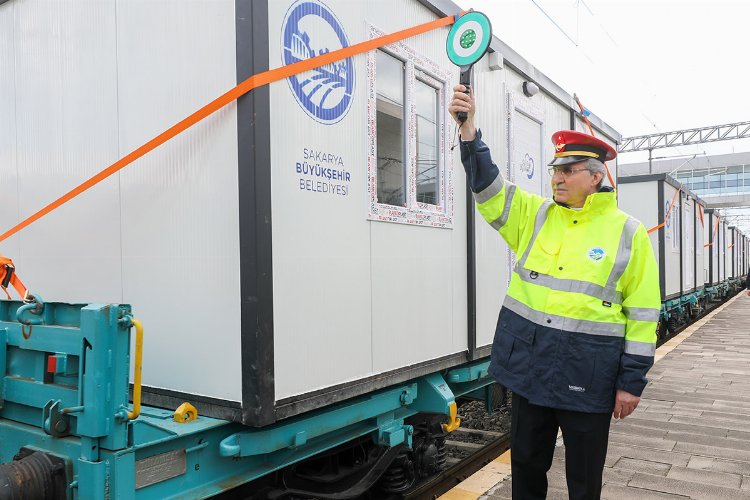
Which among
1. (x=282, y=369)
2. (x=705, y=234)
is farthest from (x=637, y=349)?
(x=705, y=234)

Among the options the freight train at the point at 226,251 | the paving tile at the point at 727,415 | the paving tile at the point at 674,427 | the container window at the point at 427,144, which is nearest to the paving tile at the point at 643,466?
the paving tile at the point at 674,427

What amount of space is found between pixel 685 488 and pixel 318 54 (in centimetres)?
355

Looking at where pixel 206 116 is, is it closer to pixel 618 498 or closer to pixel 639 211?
pixel 618 498

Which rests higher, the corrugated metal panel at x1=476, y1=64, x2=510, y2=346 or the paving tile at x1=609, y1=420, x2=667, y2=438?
the corrugated metal panel at x1=476, y1=64, x2=510, y2=346

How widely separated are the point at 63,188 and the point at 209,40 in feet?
4.51

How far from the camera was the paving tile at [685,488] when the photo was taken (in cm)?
375

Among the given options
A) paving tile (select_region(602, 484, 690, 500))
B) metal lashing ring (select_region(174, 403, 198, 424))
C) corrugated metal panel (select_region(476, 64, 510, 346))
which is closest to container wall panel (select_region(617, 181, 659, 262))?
corrugated metal panel (select_region(476, 64, 510, 346))

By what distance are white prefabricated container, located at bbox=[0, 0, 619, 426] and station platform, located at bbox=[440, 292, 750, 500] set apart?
107cm

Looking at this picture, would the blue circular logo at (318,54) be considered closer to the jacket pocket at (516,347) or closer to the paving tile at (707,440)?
the jacket pocket at (516,347)

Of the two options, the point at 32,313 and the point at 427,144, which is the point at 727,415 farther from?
the point at 32,313

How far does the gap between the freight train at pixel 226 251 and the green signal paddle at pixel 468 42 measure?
710mm

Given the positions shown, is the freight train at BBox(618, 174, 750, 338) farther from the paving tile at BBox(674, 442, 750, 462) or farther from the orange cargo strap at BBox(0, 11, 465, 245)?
the orange cargo strap at BBox(0, 11, 465, 245)

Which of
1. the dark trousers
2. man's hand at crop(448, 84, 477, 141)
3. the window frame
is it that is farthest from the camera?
the window frame

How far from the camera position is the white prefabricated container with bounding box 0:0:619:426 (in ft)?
8.49
